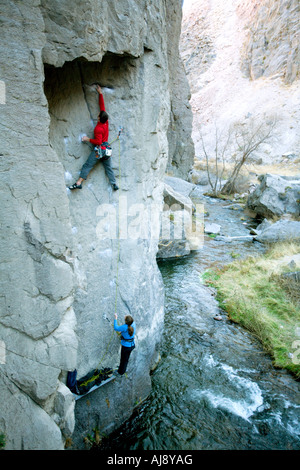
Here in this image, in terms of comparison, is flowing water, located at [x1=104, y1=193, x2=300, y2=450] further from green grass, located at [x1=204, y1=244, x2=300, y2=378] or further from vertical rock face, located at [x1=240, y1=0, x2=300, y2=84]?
Result: vertical rock face, located at [x1=240, y1=0, x2=300, y2=84]

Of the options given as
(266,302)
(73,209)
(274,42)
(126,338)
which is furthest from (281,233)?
(274,42)

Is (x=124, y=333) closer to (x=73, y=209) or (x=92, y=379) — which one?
(x=92, y=379)

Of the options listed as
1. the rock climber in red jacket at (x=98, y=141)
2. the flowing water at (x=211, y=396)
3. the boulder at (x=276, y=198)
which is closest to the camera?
Result: the rock climber in red jacket at (x=98, y=141)

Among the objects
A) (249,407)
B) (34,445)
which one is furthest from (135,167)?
(249,407)

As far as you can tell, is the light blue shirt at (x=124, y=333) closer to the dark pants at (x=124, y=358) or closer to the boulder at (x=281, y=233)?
the dark pants at (x=124, y=358)

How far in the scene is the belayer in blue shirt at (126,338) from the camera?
14.0ft

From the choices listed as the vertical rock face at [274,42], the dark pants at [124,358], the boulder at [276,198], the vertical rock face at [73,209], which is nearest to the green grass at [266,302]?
the vertical rock face at [73,209]

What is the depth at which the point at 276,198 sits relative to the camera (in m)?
16.2

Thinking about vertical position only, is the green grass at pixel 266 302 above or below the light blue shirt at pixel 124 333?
below

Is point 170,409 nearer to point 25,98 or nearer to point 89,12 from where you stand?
point 25,98

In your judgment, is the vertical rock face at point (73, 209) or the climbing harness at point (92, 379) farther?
the climbing harness at point (92, 379)

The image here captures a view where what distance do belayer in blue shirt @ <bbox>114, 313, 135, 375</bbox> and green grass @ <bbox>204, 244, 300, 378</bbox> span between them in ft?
11.2

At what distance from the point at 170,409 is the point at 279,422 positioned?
5.81ft
